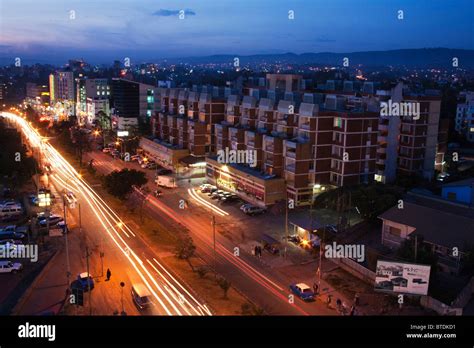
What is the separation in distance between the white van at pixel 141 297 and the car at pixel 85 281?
3.62ft

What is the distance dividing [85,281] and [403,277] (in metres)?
7.58

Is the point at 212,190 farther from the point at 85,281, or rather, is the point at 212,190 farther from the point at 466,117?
the point at 466,117

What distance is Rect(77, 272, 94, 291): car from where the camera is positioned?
36.5 ft

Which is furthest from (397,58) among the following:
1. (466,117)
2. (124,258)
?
(124,258)

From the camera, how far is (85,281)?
11.5 m

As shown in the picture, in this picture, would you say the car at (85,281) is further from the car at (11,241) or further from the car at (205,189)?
the car at (205,189)

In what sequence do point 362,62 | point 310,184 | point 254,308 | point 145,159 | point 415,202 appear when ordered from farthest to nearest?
point 362,62 < point 145,159 < point 310,184 < point 415,202 < point 254,308

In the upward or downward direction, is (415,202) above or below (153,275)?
above

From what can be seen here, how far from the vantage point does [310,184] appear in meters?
19.7

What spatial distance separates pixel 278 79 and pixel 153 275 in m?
21.2

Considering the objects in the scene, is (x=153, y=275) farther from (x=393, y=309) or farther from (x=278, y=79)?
(x=278, y=79)

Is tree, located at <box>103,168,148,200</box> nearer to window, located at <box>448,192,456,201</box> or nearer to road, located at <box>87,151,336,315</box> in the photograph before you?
road, located at <box>87,151,336,315</box>
